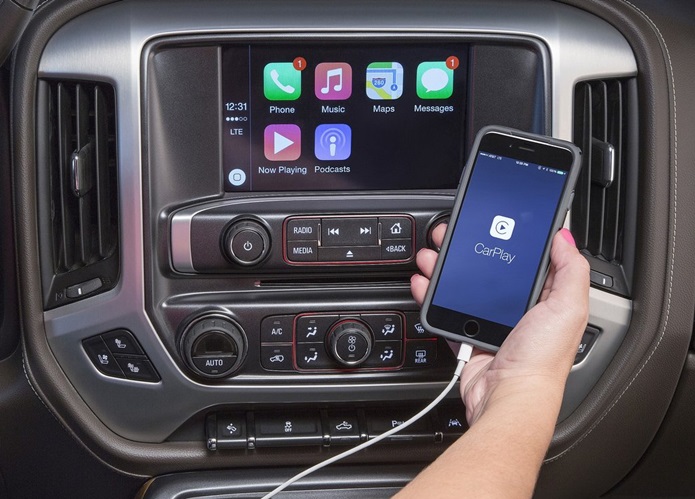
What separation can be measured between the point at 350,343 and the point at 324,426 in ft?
0.45

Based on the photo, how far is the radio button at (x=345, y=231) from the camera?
1.13 m

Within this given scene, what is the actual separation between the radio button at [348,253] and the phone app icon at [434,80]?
0.70ft

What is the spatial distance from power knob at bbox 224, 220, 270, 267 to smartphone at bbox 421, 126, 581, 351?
223mm

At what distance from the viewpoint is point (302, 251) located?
1.14 meters

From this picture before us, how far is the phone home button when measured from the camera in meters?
1.07

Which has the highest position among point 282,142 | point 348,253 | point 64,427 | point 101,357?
point 282,142

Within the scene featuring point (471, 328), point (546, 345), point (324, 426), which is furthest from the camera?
point (324, 426)

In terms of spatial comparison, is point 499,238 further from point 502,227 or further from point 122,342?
point 122,342

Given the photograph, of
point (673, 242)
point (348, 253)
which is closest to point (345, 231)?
point (348, 253)

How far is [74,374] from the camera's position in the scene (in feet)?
3.81

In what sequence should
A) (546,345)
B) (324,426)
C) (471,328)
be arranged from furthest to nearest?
(324,426) < (471,328) < (546,345)

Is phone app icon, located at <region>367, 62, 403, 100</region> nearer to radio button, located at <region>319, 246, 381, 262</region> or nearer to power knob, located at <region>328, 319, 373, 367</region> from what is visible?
radio button, located at <region>319, 246, 381, 262</region>

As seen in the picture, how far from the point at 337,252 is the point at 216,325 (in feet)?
0.61

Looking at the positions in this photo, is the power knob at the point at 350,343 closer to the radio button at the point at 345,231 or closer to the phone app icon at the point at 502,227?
the radio button at the point at 345,231
